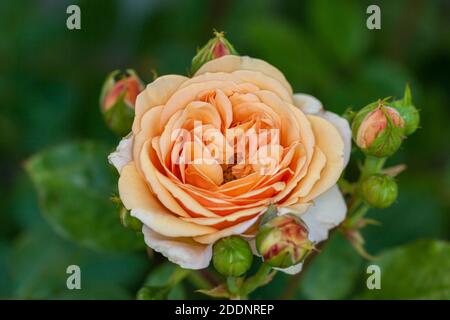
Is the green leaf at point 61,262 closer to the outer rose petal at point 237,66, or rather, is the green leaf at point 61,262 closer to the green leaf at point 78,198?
the green leaf at point 78,198

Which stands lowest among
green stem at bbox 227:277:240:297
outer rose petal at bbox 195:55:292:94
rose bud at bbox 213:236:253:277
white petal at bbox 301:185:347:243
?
green stem at bbox 227:277:240:297

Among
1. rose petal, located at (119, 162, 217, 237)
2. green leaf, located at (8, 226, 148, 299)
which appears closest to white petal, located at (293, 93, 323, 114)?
rose petal, located at (119, 162, 217, 237)

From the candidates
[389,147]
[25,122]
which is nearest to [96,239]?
[389,147]

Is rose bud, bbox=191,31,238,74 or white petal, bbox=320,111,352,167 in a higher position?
rose bud, bbox=191,31,238,74

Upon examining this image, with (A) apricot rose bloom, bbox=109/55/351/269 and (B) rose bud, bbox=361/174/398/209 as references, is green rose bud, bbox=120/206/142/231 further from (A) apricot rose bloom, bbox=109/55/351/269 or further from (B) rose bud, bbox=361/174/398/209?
(B) rose bud, bbox=361/174/398/209

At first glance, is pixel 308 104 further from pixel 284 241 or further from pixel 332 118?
pixel 284 241

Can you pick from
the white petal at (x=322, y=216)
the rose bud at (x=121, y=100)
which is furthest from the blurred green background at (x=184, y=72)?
the white petal at (x=322, y=216)
